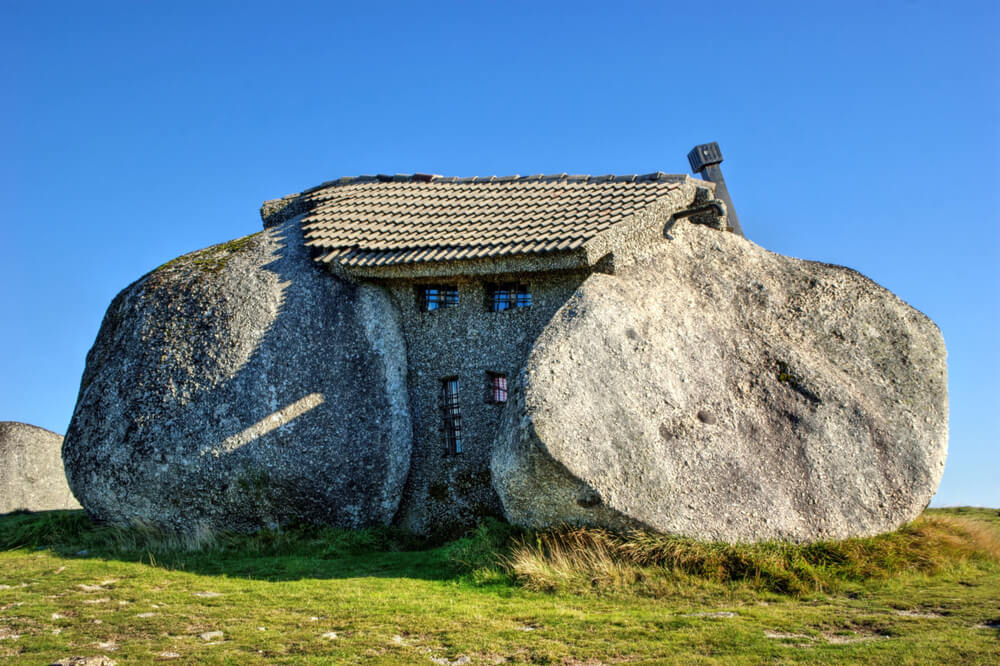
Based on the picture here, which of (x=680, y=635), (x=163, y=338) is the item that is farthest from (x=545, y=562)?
(x=163, y=338)

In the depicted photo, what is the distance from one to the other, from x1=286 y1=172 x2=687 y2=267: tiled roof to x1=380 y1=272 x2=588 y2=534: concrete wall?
2.42ft

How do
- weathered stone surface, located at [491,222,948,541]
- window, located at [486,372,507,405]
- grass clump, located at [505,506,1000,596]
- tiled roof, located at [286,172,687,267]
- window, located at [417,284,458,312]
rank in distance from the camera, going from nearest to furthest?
grass clump, located at [505,506,1000,596] → weathered stone surface, located at [491,222,948,541] → tiled roof, located at [286,172,687,267] → window, located at [486,372,507,405] → window, located at [417,284,458,312]

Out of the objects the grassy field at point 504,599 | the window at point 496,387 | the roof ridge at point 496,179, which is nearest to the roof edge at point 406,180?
the roof ridge at point 496,179

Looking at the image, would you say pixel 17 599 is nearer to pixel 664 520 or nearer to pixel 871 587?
pixel 664 520

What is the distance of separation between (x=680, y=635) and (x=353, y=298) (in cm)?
877

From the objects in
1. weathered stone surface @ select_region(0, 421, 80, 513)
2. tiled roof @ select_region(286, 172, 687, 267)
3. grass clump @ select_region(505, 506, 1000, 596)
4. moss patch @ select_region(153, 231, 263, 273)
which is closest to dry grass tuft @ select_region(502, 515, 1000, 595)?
grass clump @ select_region(505, 506, 1000, 596)

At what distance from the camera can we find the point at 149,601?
36.2 feet

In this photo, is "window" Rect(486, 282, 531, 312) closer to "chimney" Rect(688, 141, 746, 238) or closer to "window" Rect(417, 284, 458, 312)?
"window" Rect(417, 284, 458, 312)

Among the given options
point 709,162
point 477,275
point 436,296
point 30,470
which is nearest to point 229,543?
point 436,296

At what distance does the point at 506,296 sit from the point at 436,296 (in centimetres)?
142

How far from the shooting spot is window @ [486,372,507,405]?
14711mm

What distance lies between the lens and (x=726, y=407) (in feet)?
42.8

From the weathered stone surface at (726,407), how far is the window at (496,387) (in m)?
2.15

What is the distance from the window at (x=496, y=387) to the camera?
48.3ft
